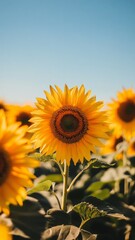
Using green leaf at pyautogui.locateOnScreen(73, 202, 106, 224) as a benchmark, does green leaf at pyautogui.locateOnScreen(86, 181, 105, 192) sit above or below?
above

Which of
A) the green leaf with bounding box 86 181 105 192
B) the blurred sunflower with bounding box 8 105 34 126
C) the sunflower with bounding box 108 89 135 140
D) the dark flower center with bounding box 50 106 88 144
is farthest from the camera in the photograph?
the blurred sunflower with bounding box 8 105 34 126

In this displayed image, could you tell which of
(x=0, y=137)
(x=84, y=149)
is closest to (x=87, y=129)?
(x=84, y=149)

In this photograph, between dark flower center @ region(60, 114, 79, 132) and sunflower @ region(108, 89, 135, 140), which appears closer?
dark flower center @ region(60, 114, 79, 132)

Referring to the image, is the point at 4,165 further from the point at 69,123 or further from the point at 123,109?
the point at 123,109

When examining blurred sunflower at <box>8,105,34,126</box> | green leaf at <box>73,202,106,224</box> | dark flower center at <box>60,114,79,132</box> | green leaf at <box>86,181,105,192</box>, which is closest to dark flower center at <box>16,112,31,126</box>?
blurred sunflower at <box>8,105,34,126</box>

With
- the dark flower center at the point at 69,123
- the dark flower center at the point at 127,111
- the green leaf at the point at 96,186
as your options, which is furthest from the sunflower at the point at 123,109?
the dark flower center at the point at 69,123

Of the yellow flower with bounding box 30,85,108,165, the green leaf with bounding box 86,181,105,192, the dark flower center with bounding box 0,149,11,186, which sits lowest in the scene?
the green leaf with bounding box 86,181,105,192

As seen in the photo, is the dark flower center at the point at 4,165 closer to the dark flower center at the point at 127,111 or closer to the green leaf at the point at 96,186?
the green leaf at the point at 96,186

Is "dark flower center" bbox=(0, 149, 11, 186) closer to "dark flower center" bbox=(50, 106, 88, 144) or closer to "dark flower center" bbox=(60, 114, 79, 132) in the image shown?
"dark flower center" bbox=(50, 106, 88, 144)
